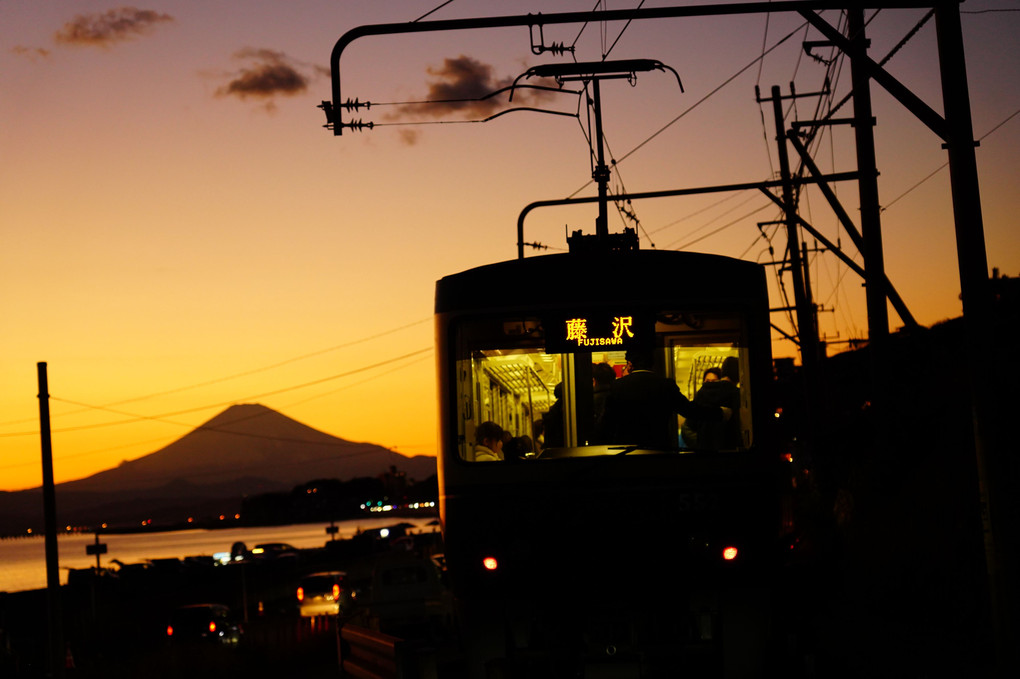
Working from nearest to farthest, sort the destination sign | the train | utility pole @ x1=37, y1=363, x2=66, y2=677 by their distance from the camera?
the train → the destination sign → utility pole @ x1=37, y1=363, x2=66, y2=677

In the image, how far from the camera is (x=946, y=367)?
85.3 feet

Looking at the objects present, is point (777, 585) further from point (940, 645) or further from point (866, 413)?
point (866, 413)

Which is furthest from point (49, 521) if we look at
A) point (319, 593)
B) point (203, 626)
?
point (319, 593)

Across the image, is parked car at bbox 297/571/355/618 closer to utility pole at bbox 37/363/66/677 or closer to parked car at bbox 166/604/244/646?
parked car at bbox 166/604/244/646

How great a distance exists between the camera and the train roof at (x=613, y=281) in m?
9.13

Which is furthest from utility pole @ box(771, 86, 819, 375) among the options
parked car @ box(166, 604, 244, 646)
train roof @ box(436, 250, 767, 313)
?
train roof @ box(436, 250, 767, 313)

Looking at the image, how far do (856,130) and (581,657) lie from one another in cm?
1364

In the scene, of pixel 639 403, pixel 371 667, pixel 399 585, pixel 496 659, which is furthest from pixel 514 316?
pixel 399 585

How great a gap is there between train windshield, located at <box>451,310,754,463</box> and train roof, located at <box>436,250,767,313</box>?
13cm

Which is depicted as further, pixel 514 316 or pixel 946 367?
pixel 946 367

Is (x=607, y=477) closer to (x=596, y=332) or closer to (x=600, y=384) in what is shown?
(x=600, y=384)

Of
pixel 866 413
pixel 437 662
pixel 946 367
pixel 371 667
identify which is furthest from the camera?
pixel 866 413

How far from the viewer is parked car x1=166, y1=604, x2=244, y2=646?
28609 mm

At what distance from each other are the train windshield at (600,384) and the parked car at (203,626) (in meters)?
21.0
